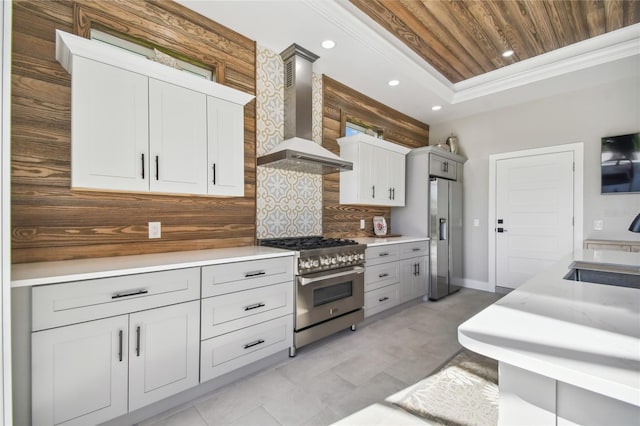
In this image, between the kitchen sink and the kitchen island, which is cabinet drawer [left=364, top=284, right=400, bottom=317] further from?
the kitchen island

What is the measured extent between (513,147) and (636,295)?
395cm

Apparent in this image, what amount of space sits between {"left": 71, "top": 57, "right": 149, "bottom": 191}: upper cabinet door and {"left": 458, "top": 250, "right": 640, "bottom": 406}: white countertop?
2.05 meters

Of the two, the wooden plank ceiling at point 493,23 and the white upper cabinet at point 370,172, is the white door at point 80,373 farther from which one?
the wooden plank ceiling at point 493,23

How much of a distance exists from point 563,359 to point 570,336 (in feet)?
0.53

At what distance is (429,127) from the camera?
5.36 meters

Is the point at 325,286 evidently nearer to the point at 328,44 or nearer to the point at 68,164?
the point at 68,164

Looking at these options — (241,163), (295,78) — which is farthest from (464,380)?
(295,78)

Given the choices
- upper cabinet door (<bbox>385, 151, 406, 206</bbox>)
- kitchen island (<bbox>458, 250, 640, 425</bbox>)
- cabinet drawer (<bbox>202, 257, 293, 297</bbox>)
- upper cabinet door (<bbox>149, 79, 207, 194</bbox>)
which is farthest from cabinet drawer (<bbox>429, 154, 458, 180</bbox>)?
kitchen island (<bbox>458, 250, 640, 425</bbox>)

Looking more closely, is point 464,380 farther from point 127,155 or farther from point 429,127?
point 429,127

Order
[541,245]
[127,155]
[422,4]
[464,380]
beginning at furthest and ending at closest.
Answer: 1. [541,245]
2. [422,4]
3. [464,380]
4. [127,155]

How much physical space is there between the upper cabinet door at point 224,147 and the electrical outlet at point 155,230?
461mm

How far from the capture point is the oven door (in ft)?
8.13

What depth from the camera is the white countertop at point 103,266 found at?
140cm

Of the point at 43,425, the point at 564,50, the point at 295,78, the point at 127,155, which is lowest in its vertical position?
the point at 43,425
